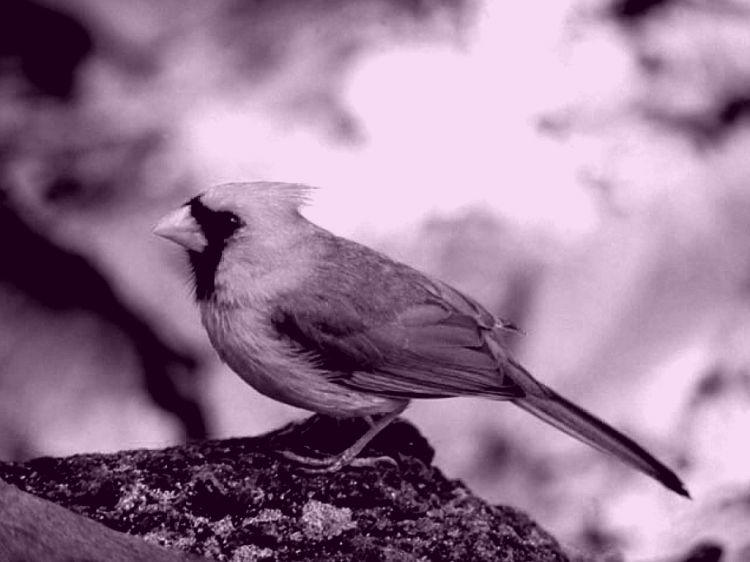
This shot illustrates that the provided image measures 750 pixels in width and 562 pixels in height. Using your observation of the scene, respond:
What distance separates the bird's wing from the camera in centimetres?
256

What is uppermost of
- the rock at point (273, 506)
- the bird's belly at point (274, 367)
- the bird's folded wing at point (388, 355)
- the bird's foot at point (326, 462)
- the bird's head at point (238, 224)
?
the bird's head at point (238, 224)

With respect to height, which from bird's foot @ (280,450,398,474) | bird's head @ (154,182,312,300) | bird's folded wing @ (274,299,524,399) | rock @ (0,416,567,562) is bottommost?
rock @ (0,416,567,562)

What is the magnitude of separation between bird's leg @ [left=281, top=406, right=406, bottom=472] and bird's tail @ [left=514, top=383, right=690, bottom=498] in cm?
26

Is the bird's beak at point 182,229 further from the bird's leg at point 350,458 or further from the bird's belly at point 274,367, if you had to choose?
the bird's leg at point 350,458

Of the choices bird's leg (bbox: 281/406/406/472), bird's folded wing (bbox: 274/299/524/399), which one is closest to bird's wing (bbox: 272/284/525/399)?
bird's folded wing (bbox: 274/299/524/399)

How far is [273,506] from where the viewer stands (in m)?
2.42

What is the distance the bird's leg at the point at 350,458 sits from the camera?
2594 millimetres

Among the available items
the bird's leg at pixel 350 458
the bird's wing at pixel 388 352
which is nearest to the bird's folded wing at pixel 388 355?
the bird's wing at pixel 388 352

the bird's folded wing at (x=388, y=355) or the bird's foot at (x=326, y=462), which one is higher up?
the bird's folded wing at (x=388, y=355)

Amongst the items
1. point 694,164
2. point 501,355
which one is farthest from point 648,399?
point 501,355

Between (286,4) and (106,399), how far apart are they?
3.96ft

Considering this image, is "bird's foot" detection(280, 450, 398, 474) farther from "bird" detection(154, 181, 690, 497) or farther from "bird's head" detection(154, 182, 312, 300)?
"bird's head" detection(154, 182, 312, 300)

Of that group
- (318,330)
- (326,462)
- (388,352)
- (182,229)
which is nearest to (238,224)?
(182,229)

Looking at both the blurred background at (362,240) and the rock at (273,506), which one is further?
the blurred background at (362,240)
